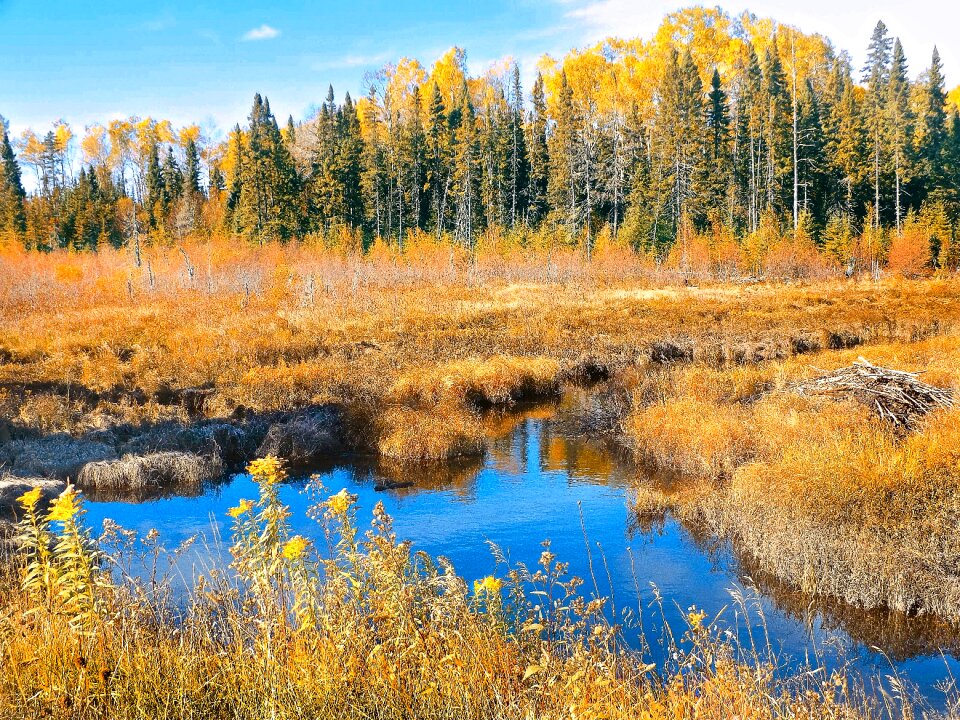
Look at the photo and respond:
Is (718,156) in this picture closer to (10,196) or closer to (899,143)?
(899,143)

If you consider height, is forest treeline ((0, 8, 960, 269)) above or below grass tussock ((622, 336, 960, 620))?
above

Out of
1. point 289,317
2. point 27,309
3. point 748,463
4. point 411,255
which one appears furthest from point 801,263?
point 27,309

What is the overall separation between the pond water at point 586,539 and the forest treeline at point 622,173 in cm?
3472

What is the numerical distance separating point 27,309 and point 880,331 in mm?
27700

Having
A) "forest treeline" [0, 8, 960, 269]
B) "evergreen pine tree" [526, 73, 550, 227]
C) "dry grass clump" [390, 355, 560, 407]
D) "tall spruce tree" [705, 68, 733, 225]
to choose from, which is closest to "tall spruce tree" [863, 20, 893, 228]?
"forest treeline" [0, 8, 960, 269]

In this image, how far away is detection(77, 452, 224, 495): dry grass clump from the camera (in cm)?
1077

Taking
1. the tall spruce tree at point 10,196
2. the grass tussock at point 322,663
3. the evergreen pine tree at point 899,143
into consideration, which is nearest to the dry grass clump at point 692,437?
the grass tussock at point 322,663

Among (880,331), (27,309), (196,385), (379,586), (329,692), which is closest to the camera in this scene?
(329,692)

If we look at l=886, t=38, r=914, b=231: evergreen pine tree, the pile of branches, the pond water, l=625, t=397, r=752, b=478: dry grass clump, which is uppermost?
l=886, t=38, r=914, b=231: evergreen pine tree

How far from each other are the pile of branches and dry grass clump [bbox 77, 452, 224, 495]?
32.4ft

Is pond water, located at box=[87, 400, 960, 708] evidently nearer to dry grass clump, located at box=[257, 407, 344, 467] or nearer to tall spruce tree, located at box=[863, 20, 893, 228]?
dry grass clump, located at box=[257, 407, 344, 467]

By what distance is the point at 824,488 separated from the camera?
8.33m

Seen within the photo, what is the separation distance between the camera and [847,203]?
1989 inches

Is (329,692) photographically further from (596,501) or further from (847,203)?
(847,203)
